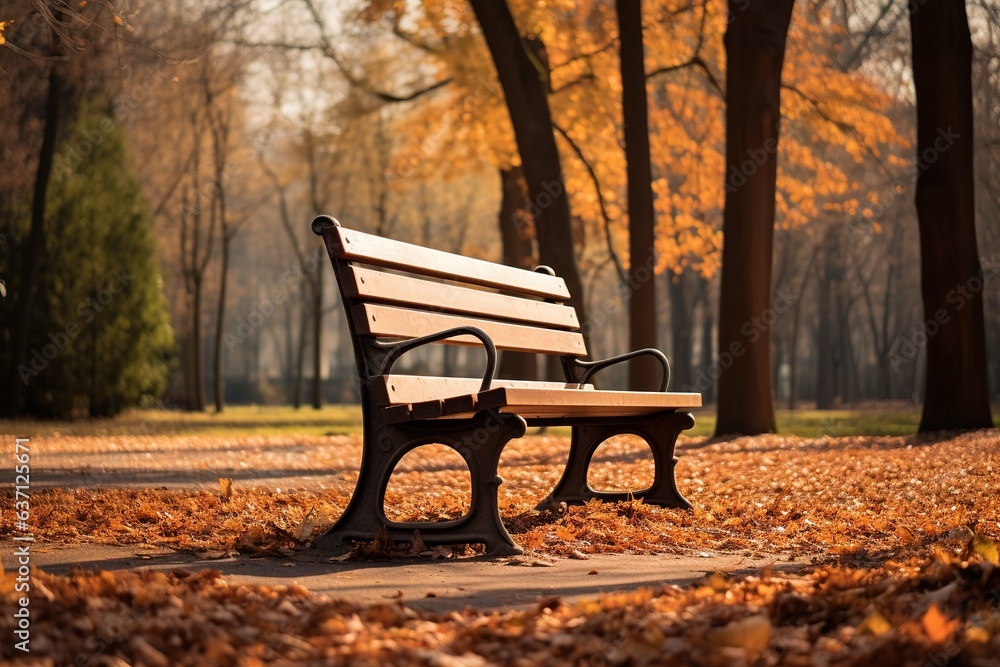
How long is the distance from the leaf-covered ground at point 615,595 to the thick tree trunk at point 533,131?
13.7ft

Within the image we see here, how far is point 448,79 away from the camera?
58.4ft

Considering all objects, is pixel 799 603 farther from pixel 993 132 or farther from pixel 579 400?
pixel 993 132

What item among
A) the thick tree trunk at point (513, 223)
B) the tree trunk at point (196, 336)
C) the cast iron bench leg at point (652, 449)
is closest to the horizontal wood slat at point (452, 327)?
the cast iron bench leg at point (652, 449)

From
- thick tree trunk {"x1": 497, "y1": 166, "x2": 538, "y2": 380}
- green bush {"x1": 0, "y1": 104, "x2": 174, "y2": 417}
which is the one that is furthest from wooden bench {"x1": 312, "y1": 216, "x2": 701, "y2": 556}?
green bush {"x1": 0, "y1": 104, "x2": 174, "y2": 417}

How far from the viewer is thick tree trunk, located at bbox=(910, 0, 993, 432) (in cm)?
1154

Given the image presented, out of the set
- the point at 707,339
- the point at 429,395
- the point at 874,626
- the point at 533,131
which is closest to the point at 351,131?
the point at 533,131

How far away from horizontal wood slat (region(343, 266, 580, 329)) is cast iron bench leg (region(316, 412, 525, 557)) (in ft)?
2.08

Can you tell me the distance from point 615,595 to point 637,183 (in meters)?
10.1

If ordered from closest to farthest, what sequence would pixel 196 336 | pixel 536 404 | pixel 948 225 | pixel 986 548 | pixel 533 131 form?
pixel 986 548
pixel 536 404
pixel 948 225
pixel 533 131
pixel 196 336

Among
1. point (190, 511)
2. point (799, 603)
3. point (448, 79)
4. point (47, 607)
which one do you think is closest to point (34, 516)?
point (190, 511)

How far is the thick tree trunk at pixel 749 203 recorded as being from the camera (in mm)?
11609

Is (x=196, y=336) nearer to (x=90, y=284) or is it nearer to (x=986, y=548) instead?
(x=90, y=284)

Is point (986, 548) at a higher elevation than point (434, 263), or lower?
lower

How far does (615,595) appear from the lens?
345 cm
